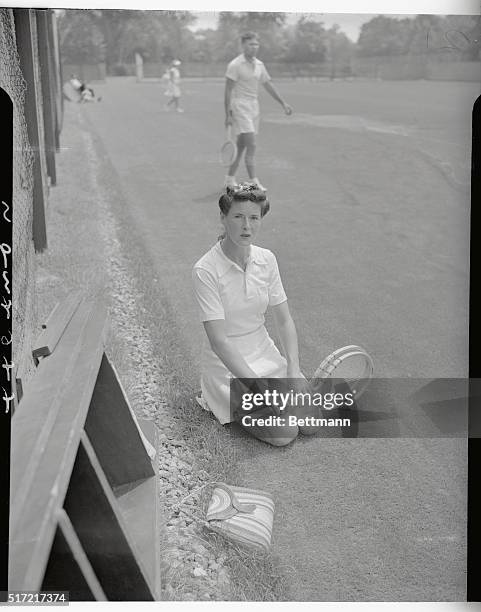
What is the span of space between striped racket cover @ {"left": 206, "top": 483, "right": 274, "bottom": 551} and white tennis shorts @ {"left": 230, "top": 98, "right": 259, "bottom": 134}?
4.46 ft

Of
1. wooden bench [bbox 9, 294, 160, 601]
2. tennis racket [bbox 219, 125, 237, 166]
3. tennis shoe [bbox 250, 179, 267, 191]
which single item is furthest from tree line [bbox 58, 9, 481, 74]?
wooden bench [bbox 9, 294, 160, 601]

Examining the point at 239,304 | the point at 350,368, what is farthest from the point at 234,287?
the point at 350,368

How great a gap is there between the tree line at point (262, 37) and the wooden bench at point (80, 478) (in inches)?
37.2

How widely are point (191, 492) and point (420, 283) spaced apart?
1.31 meters

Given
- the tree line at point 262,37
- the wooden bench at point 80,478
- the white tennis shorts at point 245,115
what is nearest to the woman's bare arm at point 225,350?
the wooden bench at point 80,478

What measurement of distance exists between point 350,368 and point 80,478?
47.6 inches

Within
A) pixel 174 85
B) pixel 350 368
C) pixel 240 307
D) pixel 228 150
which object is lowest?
pixel 350 368

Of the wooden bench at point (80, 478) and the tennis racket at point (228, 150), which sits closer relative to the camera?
the wooden bench at point (80, 478)

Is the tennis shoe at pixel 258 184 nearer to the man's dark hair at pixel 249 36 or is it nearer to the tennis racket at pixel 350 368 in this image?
the man's dark hair at pixel 249 36

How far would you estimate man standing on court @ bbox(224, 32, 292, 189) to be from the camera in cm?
270

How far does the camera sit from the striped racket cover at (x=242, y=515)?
2348 mm

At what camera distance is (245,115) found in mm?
2902

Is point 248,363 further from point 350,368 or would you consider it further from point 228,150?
point 228,150

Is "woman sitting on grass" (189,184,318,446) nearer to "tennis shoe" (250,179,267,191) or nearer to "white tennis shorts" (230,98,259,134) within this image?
"tennis shoe" (250,179,267,191)
